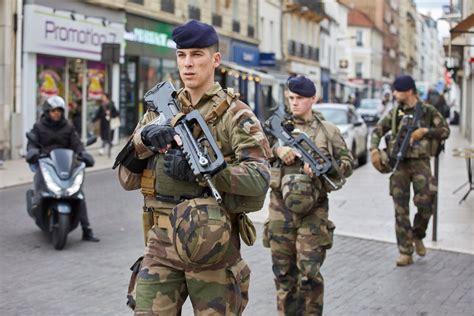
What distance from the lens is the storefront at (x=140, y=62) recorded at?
2742 cm

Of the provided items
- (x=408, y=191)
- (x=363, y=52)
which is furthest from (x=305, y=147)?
(x=363, y=52)

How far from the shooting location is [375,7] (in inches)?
3607

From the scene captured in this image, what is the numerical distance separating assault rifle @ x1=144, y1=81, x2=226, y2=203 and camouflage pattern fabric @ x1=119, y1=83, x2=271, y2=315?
0.08 meters

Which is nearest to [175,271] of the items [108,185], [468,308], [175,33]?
[175,33]

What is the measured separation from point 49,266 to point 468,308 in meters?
3.78

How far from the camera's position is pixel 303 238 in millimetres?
5762

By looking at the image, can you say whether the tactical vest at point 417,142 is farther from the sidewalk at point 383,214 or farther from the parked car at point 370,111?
the parked car at point 370,111

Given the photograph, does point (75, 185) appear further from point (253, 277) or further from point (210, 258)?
point (210, 258)

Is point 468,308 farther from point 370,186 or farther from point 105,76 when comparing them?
point 105,76

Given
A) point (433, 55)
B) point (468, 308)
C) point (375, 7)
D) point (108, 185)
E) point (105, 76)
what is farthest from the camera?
point (433, 55)

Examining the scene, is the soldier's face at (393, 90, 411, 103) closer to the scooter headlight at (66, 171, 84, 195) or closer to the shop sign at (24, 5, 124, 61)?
the scooter headlight at (66, 171, 84, 195)

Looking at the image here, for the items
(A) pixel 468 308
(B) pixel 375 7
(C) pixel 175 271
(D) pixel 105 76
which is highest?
(B) pixel 375 7

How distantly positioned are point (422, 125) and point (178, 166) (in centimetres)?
500

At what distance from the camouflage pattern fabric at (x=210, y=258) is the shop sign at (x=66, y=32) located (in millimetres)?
17816
